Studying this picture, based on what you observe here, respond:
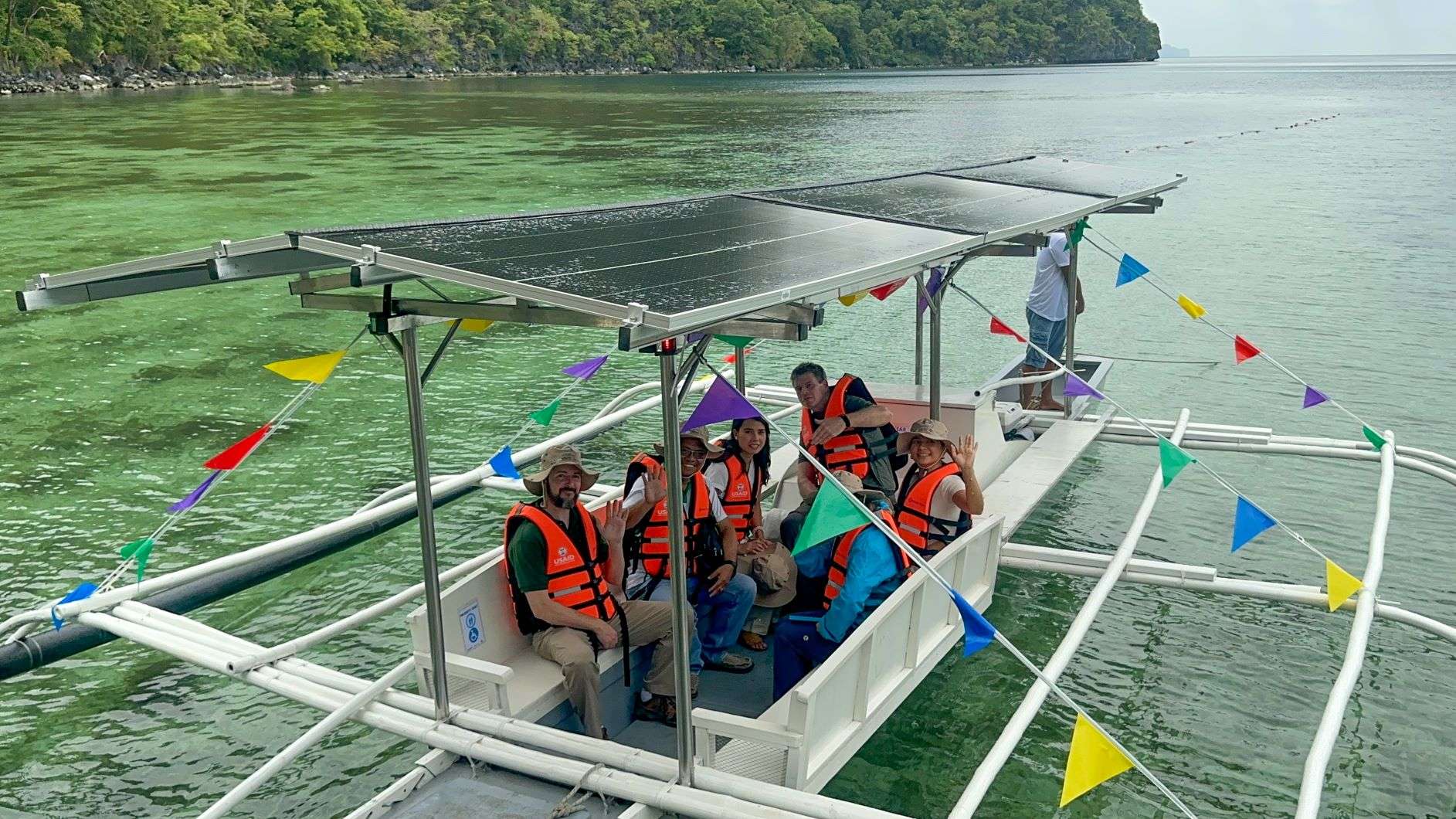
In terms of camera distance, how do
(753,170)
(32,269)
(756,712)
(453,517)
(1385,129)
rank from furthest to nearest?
(1385,129), (753,170), (32,269), (453,517), (756,712)

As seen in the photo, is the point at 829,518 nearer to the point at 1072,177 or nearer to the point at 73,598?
the point at 73,598

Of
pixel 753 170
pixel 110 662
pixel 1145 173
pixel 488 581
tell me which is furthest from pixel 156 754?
pixel 753 170

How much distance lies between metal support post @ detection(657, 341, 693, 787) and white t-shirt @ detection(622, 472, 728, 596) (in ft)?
5.17

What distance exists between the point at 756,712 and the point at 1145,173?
24.4ft

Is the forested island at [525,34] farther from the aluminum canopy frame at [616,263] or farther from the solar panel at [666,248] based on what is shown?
the aluminum canopy frame at [616,263]

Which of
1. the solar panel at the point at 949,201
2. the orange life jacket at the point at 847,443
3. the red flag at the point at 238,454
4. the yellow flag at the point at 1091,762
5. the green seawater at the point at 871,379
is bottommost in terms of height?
the green seawater at the point at 871,379

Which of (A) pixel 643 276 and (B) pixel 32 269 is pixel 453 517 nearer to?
(A) pixel 643 276

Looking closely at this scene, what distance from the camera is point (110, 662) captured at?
7.84m

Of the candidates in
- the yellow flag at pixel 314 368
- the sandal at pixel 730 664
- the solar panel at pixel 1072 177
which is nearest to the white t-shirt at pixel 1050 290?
the solar panel at pixel 1072 177

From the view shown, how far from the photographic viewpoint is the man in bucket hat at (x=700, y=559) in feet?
20.5

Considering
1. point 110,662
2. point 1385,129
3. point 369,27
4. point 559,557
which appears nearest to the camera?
point 559,557

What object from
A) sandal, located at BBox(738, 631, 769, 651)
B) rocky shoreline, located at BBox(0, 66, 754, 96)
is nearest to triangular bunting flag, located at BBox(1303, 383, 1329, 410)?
sandal, located at BBox(738, 631, 769, 651)

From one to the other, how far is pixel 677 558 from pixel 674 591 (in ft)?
0.47

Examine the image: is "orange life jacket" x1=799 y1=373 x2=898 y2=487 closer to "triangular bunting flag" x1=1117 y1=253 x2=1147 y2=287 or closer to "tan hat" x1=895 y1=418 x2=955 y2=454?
"tan hat" x1=895 y1=418 x2=955 y2=454
